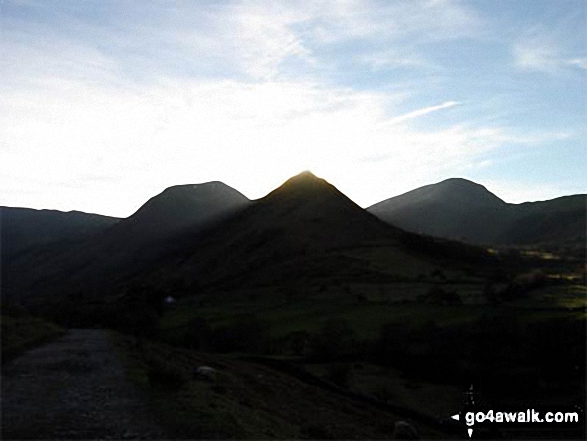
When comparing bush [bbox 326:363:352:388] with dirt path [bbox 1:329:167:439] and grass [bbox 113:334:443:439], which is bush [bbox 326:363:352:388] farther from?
dirt path [bbox 1:329:167:439]

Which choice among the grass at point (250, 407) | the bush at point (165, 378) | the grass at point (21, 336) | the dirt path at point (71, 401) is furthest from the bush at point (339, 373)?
the bush at point (165, 378)

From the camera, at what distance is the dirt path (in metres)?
18.9

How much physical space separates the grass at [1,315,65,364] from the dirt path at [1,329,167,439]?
7.61 feet

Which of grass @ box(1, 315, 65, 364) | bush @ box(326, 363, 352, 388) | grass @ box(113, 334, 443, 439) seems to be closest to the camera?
grass @ box(113, 334, 443, 439)

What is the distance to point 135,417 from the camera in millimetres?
20625

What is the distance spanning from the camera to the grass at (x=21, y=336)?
37781mm

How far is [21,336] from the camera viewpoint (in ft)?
152

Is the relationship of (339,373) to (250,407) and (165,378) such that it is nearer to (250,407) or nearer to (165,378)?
(250,407)

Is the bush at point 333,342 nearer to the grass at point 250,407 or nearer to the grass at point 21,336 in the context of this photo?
the grass at point 250,407

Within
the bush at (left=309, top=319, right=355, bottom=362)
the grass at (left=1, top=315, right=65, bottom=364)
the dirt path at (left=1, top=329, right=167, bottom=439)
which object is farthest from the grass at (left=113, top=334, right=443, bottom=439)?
the bush at (left=309, top=319, right=355, bottom=362)

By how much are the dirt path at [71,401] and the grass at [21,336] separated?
7.61 feet

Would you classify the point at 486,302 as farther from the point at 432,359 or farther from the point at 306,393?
the point at 306,393

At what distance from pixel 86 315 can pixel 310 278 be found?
9487 centimetres

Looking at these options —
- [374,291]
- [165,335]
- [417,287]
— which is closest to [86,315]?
[165,335]
